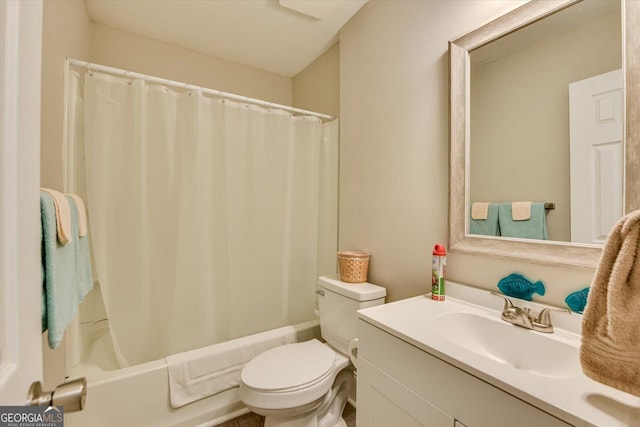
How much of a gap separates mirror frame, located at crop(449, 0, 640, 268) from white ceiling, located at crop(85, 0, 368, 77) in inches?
33.9

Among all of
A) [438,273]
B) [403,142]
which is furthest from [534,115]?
[438,273]

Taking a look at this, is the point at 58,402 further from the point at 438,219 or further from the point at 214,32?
the point at 214,32

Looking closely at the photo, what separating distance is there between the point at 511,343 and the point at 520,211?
465 millimetres

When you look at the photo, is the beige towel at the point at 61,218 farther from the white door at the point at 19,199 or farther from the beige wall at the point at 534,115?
the beige wall at the point at 534,115

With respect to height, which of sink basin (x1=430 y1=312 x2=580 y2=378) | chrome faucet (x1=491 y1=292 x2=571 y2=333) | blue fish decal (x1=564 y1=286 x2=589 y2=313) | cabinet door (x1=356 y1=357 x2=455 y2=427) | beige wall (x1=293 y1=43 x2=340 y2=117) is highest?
beige wall (x1=293 y1=43 x2=340 y2=117)

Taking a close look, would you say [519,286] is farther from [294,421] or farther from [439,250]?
[294,421]

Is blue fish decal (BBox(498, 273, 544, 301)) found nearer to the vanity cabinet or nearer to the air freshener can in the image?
the air freshener can

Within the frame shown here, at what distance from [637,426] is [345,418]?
4.65ft

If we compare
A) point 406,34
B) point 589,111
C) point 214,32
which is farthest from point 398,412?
point 214,32

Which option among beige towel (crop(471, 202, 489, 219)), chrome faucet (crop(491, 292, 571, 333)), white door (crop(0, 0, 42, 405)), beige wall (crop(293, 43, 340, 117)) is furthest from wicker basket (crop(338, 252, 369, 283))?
white door (crop(0, 0, 42, 405))

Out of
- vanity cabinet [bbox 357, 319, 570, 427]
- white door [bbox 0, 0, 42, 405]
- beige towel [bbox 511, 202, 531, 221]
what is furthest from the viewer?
beige towel [bbox 511, 202, 531, 221]

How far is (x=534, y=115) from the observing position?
997 millimetres

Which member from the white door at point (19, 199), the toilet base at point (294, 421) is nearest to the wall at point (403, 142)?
the toilet base at point (294, 421)

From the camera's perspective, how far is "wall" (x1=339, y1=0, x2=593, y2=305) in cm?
117
